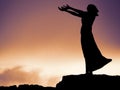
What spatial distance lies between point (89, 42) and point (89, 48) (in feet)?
0.97

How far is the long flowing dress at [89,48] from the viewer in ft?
46.2

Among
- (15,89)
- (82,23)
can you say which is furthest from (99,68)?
(15,89)

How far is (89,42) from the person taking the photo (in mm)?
14242

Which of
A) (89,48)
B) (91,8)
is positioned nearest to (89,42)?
(89,48)

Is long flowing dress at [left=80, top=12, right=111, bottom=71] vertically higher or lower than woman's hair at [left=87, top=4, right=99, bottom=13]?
lower

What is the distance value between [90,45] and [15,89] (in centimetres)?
478

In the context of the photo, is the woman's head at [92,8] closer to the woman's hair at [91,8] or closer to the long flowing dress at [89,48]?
the woman's hair at [91,8]

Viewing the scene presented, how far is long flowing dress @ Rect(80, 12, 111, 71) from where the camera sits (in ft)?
46.2

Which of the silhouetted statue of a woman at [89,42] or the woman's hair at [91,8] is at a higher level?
the woman's hair at [91,8]

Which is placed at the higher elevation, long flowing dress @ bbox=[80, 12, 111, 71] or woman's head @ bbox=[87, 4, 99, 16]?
woman's head @ bbox=[87, 4, 99, 16]

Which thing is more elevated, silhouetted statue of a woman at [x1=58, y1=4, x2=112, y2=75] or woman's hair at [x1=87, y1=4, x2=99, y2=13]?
woman's hair at [x1=87, y1=4, x2=99, y2=13]

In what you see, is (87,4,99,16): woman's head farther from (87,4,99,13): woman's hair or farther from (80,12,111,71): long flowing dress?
(80,12,111,71): long flowing dress

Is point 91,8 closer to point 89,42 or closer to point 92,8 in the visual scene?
point 92,8

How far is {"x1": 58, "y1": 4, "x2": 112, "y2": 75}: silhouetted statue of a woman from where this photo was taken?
14.1 meters
